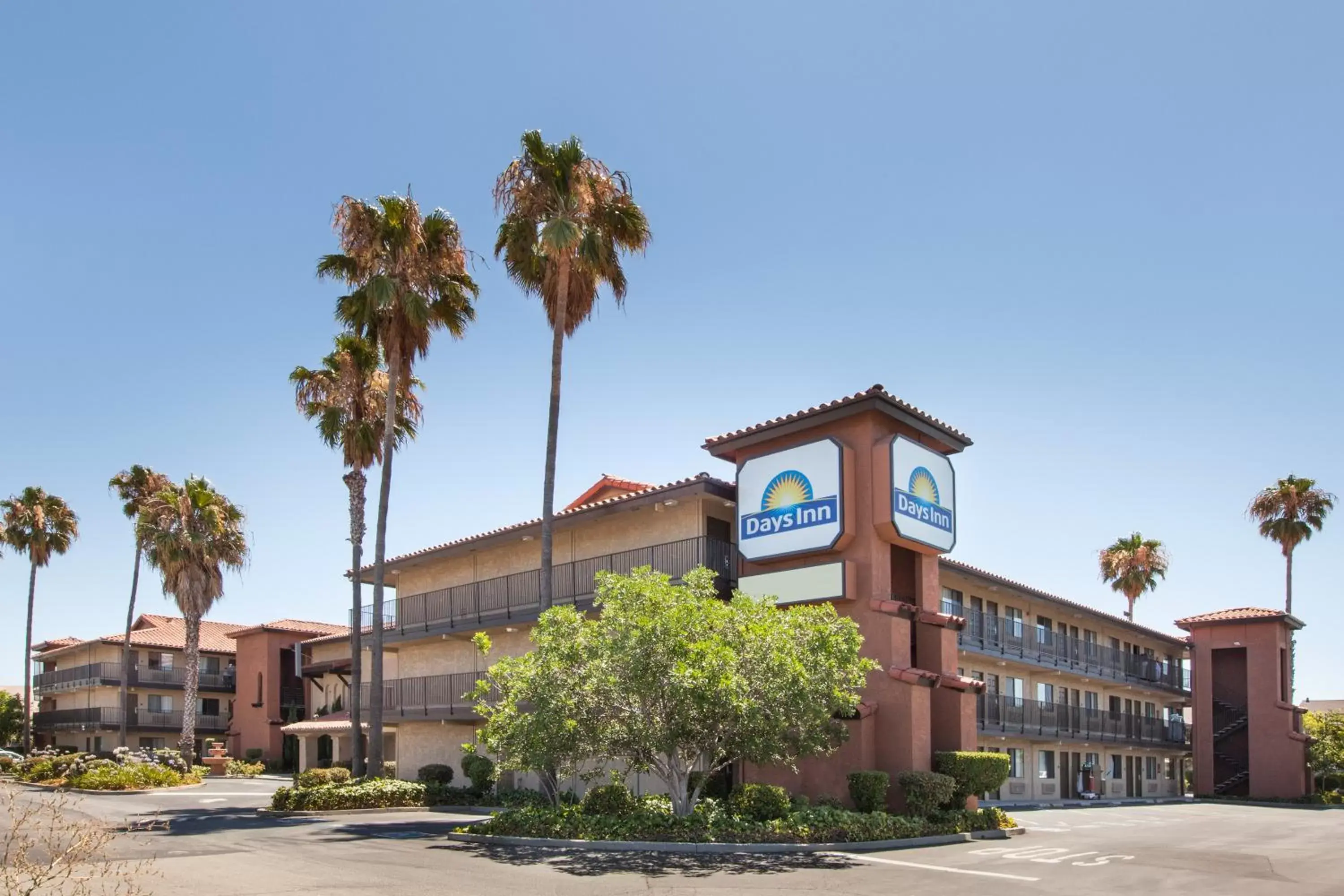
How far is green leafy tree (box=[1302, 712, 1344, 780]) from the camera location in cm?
4778

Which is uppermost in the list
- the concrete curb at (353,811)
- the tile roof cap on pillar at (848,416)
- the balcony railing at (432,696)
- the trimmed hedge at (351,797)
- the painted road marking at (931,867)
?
the tile roof cap on pillar at (848,416)

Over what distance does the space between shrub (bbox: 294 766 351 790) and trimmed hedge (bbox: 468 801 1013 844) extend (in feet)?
28.6

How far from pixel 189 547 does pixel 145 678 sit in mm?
24765

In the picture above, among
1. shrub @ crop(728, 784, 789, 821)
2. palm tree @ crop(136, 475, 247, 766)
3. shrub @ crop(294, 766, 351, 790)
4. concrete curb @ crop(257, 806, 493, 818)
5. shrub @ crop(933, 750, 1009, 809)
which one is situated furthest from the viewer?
palm tree @ crop(136, 475, 247, 766)

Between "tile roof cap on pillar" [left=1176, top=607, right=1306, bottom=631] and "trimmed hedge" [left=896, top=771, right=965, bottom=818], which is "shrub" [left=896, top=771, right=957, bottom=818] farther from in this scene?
"tile roof cap on pillar" [left=1176, top=607, right=1306, bottom=631]

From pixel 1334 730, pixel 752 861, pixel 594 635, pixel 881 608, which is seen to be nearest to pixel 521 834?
pixel 594 635

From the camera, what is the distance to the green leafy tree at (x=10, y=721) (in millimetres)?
73312

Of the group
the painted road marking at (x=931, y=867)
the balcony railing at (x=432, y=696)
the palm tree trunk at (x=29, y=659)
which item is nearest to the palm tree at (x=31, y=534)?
the palm tree trunk at (x=29, y=659)

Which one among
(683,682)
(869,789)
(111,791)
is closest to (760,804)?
(869,789)

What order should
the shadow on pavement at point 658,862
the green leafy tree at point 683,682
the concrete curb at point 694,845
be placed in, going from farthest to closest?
the green leafy tree at point 683,682 < the concrete curb at point 694,845 < the shadow on pavement at point 658,862

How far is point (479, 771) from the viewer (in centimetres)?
3083

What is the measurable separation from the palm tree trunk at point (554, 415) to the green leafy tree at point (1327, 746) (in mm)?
37167

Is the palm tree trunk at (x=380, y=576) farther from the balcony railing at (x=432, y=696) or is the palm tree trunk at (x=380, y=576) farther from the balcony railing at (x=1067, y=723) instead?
the balcony railing at (x=1067, y=723)

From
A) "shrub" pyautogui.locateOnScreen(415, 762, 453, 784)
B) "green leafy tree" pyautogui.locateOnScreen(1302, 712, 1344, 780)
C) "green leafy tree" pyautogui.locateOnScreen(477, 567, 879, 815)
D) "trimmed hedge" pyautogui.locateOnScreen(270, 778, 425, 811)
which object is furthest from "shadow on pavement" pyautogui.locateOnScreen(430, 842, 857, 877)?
"green leafy tree" pyautogui.locateOnScreen(1302, 712, 1344, 780)
